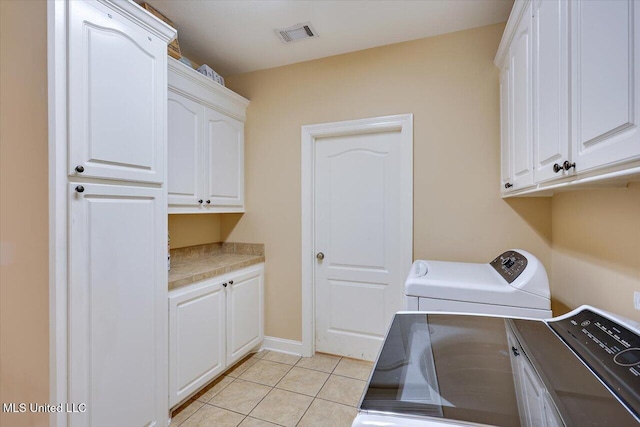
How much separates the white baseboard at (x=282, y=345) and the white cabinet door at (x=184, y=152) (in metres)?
1.47

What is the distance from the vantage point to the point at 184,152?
7.24 ft

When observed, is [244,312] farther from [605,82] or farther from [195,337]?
[605,82]

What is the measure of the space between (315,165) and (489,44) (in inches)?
63.1

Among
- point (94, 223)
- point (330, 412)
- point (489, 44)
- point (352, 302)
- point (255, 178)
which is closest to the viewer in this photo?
point (94, 223)

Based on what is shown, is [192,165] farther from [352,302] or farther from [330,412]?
[330,412]

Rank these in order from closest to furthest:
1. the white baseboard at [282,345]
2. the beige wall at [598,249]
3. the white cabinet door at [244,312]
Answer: the beige wall at [598,249]
the white cabinet door at [244,312]
the white baseboard at [282,345]

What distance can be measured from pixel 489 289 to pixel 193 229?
2.34 meters

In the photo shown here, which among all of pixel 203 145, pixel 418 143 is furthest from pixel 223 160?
pixel 418 143

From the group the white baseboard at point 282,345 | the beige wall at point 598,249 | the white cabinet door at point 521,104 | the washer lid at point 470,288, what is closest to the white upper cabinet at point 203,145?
the white baseboard at point 282,345

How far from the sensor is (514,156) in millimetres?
1729

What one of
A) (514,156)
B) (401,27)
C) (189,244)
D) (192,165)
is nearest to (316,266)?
(189,244)

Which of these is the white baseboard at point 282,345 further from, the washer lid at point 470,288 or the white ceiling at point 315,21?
the white ceiling at point 315,21

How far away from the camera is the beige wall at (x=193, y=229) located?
2.51 metres

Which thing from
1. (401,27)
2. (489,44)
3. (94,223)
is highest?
(401,27)
